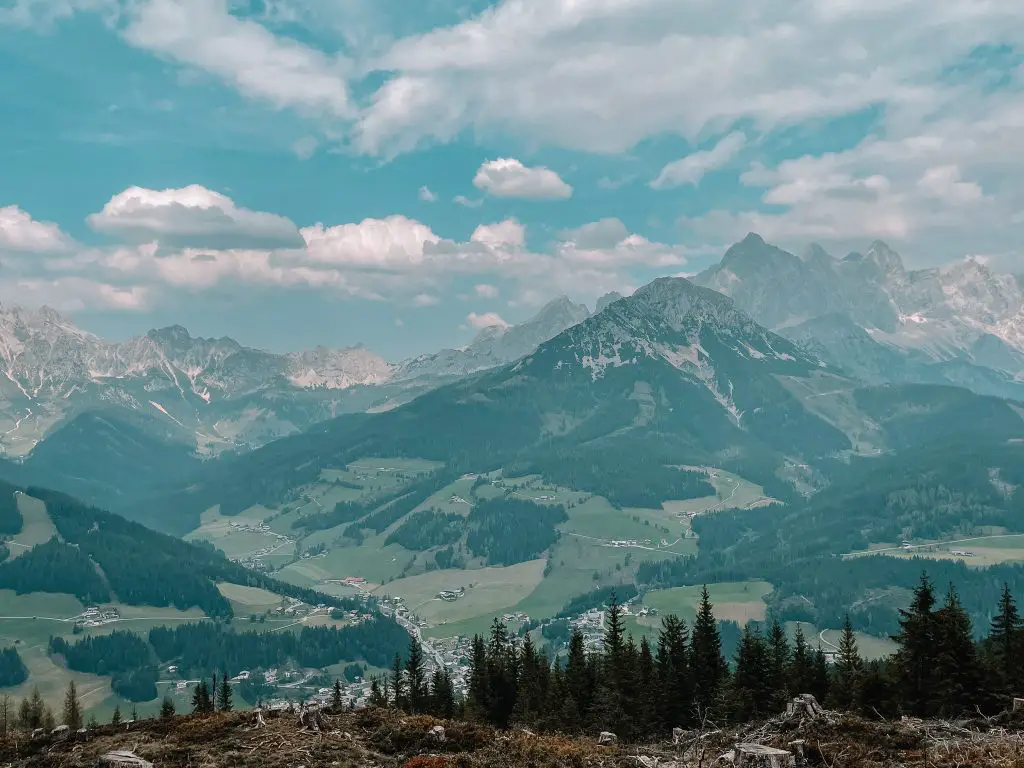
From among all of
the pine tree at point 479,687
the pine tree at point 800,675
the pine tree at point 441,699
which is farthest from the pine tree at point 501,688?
the pine tree at point 800,675

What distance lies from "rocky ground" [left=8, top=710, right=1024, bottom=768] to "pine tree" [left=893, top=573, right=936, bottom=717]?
1635cm

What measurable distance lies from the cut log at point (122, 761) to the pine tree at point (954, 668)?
4343 centimetres

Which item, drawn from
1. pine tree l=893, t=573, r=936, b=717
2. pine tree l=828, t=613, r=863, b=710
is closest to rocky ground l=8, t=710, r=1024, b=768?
pine tree l=893, t=573, r=936, b=717

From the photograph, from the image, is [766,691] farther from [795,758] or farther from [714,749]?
[795,758]

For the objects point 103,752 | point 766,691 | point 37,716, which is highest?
point 103,752

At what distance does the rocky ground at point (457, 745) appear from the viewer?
93.6 ft

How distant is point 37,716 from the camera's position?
379ft

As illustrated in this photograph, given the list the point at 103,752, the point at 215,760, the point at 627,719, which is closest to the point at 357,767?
the point at 215,760

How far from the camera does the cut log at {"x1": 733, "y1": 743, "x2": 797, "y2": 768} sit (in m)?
26.7

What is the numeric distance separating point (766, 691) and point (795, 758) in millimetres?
41423

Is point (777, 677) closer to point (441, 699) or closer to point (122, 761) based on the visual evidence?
point (441, 699)

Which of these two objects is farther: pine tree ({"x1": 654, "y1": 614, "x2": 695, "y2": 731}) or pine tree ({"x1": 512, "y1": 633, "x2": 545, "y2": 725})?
pine tree ({"x1": 512, "y1": 633, "x2": 545, "y2": 725})

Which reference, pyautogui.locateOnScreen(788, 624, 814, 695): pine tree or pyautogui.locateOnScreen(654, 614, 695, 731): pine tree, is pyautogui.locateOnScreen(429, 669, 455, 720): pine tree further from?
pyautogui.locateOnScreen(788, 624, 814, 695): pine tree

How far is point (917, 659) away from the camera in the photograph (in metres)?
54.4
